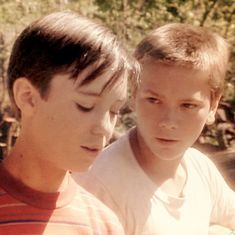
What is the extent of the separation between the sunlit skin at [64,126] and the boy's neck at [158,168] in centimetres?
78

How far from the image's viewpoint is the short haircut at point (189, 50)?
2.74 metres

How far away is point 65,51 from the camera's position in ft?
6.40

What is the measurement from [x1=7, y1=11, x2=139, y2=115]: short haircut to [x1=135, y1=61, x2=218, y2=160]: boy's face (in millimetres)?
647

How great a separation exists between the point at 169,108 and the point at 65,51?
0.80 m

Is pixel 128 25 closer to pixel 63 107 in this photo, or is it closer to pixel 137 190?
pixel 137 190

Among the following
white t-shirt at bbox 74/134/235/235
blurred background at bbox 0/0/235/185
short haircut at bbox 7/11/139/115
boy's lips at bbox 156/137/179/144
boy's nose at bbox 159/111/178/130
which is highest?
short haircut at bbox 7/11/139/115

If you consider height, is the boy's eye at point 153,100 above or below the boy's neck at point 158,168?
above

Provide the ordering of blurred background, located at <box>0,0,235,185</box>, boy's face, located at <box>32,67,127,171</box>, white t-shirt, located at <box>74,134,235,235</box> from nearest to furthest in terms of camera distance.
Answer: boy's face, located at <box>32,67,127,171</box> → white t-shirt, located at <box>74,134,235,235</box> → blurred background, located at <box>0,0,235,185</box>

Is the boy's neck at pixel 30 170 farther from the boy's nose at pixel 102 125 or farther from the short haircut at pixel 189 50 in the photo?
the short haircut at pixel 189 50

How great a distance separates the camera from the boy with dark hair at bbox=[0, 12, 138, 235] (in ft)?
6.40

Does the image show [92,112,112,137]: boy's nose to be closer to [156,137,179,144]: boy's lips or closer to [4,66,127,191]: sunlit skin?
[4,66,127,191]: sunlit skin

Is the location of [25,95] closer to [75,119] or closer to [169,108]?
[75,119]

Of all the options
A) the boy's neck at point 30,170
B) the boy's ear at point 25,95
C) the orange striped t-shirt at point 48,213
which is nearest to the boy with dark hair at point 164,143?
the orange striped t-shirt at point 48,213

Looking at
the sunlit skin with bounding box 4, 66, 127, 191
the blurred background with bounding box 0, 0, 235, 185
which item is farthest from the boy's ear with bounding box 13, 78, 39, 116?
the blurred background with bounding box 0, 0, 235, 185
